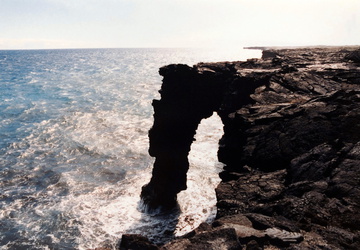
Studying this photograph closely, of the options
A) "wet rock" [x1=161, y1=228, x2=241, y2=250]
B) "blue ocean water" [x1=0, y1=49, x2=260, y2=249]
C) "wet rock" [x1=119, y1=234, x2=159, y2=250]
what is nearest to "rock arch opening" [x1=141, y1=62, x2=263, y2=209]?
"blue ocean water" [x1=0, y1=49, x2=260, y2=249]

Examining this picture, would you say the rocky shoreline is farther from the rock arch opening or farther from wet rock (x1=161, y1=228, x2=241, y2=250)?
the rock arch opening

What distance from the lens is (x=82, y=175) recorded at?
91.5 ft

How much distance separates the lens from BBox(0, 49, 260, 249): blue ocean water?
19234 millimetres

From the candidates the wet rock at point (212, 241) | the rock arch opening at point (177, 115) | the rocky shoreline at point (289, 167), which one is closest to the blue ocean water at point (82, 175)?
the rock arch opening at point (177, 115)

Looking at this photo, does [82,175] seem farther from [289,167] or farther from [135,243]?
[289,167]

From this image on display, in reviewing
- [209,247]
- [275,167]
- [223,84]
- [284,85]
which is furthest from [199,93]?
[209,247]

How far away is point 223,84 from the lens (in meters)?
20.0

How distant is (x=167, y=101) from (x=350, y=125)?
14.4m

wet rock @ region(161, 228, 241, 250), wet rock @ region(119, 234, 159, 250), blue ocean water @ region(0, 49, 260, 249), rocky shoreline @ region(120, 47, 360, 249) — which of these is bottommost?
blue ocean water @ region(0, 49, 260, 249)

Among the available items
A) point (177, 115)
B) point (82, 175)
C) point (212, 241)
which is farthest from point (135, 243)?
point (82, 175)

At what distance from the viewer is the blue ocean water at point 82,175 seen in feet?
63.1

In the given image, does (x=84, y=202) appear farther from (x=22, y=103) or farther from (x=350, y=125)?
(x=22, y=103)

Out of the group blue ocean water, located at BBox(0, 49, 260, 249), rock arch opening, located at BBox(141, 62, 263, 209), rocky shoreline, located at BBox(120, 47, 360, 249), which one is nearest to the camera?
rocky shoreline, located at BBox(120, 47, 360, 249)

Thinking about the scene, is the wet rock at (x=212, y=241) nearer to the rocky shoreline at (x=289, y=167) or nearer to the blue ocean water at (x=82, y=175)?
the rocky shoreline at (x=289, y=167)
